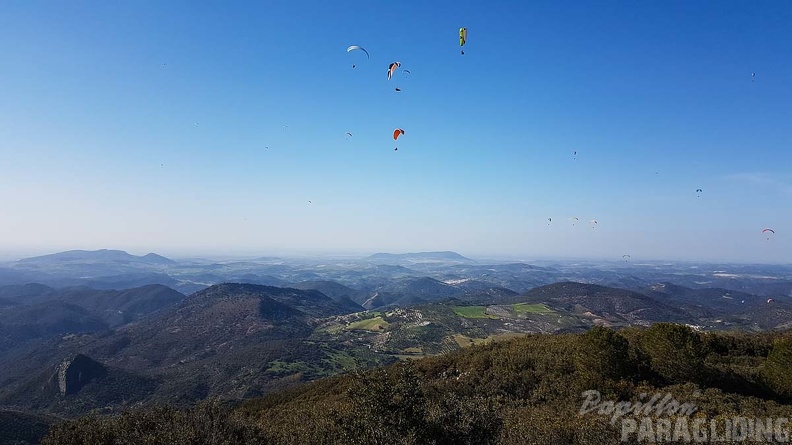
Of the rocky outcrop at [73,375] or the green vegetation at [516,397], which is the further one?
the rocky outcrop at [73,375]

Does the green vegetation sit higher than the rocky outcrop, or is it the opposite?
the green vegetation

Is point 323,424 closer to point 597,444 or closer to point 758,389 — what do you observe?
point 597,444

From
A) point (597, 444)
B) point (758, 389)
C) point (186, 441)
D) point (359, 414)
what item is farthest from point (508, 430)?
point (758, 389)

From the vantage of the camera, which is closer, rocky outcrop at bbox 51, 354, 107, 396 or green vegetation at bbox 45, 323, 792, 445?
green vegetation at bbox 45, 323, 792, 445

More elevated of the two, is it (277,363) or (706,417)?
(706,417)

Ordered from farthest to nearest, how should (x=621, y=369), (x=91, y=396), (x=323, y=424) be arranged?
(x=91, y=396) < (x=621, y=369) < (x=323, y=424)
